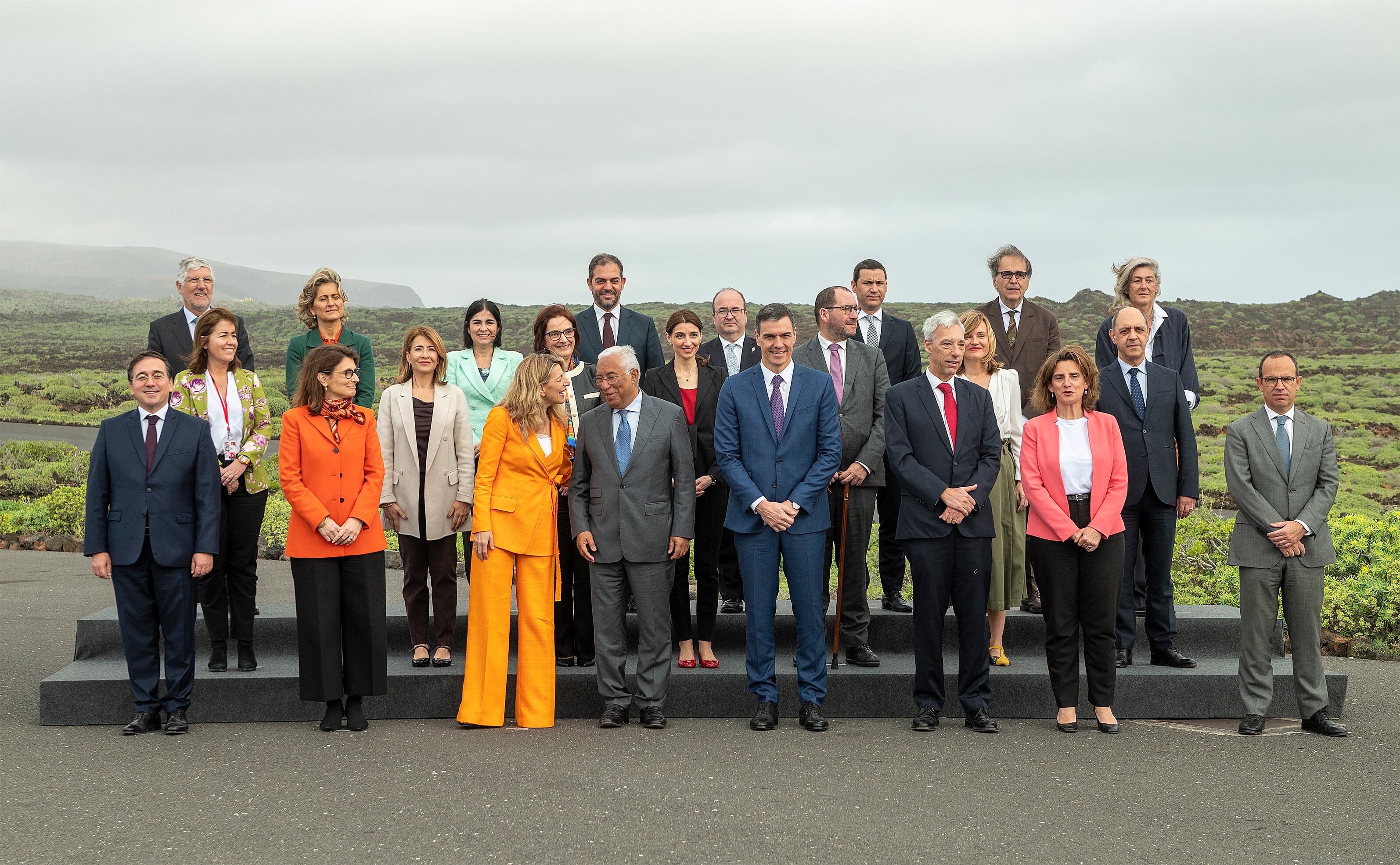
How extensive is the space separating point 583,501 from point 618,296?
5.41 feet

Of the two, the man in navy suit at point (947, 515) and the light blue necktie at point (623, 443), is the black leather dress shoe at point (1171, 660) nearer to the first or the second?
the man in navy suit at point (947, 515)

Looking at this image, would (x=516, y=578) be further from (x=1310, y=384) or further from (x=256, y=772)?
(x=1310, y=384)

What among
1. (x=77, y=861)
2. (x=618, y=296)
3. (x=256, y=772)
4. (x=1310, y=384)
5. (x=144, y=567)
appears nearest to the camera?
(x=77, y=861)

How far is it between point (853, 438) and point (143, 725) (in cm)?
405

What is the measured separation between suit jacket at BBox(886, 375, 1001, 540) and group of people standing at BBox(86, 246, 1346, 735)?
1cm

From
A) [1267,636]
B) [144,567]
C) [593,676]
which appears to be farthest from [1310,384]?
[144,567]

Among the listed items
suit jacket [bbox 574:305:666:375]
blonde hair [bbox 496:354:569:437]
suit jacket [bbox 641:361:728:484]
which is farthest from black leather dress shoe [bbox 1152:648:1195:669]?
blonde hair [bbox 496:354:569:437]

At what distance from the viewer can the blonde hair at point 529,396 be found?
5.25 metres

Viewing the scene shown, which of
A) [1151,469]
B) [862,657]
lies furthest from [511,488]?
[1151,469]

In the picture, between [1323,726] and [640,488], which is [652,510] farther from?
[1323,726]

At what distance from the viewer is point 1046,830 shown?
3.89 m

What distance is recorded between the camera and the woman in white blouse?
577 cm

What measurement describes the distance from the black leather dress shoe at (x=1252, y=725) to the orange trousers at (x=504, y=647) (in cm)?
366

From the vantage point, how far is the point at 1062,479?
5.29 m
